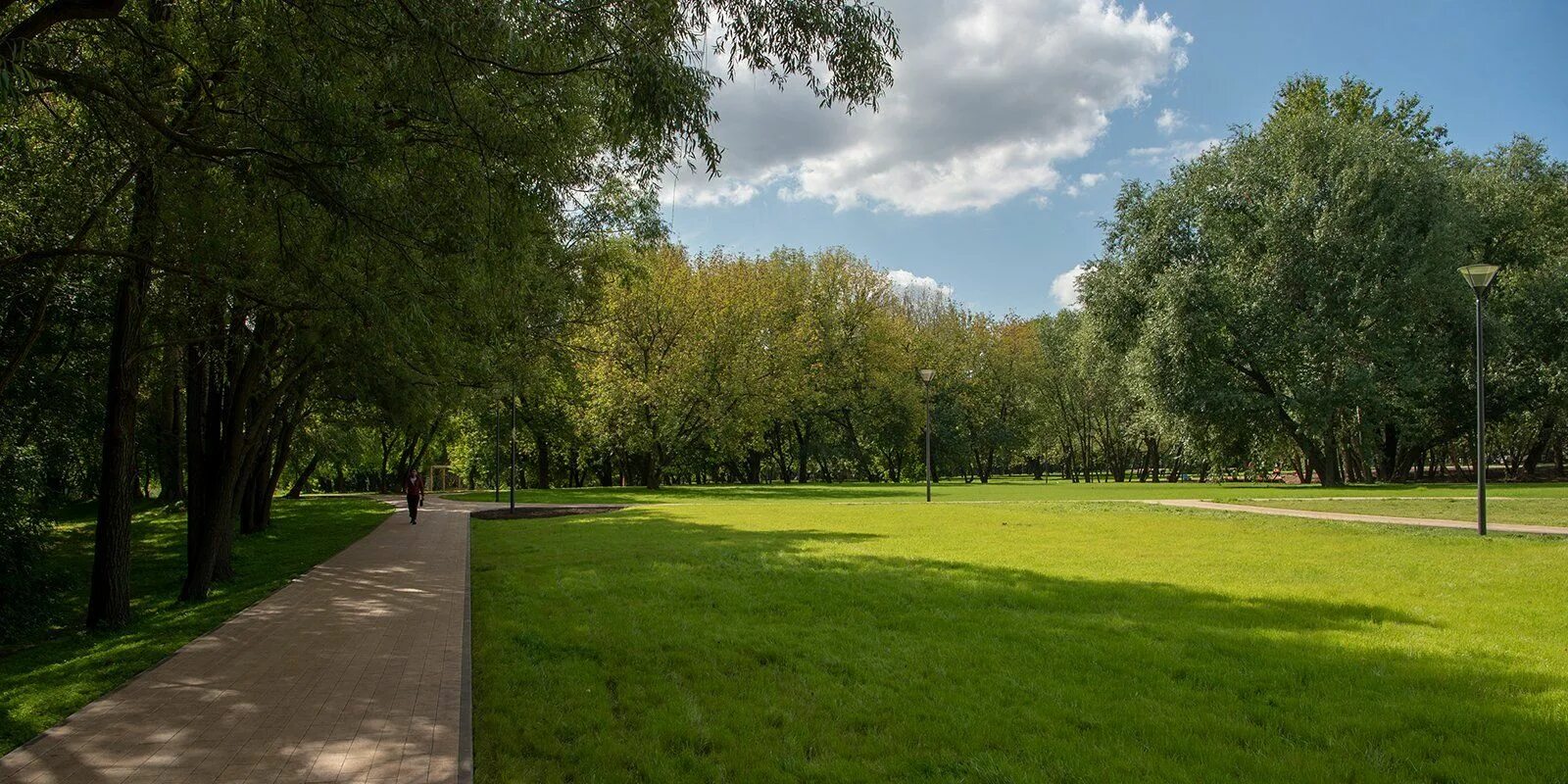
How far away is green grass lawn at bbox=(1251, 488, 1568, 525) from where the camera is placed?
16.7 m

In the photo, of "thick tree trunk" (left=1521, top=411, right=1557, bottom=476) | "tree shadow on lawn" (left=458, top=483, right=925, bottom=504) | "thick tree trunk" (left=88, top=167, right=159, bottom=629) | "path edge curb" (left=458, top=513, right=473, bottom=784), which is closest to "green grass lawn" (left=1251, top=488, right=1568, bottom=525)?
"tree shadow on lawn" (left=458, top=483, right=925, bottom=504)

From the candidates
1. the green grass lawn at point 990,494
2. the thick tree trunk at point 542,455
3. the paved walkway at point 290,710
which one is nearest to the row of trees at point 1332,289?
the green grass lawn at point 990,494

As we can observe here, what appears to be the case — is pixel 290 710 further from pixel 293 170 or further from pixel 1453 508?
pixel 1453 508

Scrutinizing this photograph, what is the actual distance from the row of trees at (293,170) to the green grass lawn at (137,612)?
685 mm

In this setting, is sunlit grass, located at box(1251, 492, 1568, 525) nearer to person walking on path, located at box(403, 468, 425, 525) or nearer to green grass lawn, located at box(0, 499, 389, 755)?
green grass lawn, located at box(0, 499, 389, 755)

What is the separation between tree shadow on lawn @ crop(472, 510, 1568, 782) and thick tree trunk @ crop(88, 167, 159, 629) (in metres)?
4.39

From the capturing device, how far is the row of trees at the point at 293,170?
573 centimetres

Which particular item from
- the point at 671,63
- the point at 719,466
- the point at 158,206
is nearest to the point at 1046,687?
the point at 671,63

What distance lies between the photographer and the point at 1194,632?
7062 mm

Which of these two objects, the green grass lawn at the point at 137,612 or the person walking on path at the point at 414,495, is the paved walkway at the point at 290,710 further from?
the person walking on path at the point at 414,495

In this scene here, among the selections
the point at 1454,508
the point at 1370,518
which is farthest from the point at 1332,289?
the point at 1370,518

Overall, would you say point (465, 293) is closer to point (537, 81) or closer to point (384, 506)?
point (537, 81)

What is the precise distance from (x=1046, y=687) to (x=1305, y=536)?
11.6m

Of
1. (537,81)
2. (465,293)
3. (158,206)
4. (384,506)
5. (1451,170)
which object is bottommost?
(384,506)
